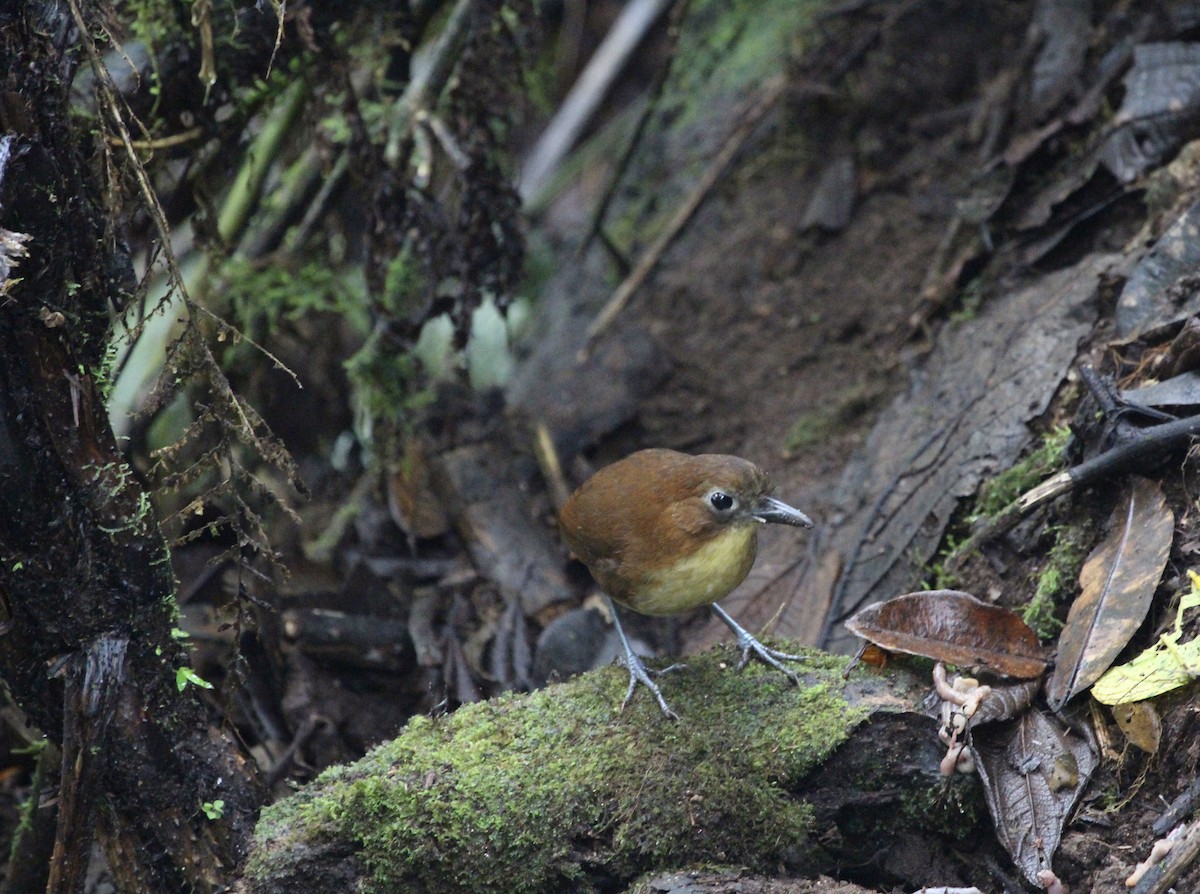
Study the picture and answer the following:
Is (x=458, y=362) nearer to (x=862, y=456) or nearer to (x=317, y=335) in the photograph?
(x=317, y=335)

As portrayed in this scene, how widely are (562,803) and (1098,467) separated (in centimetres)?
172

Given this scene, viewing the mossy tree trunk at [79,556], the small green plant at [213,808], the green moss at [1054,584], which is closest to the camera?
the mossy tree trunk at [79,556]

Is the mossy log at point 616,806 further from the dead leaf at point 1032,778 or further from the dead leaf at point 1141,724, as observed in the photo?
the dead leaf at point 1141,724

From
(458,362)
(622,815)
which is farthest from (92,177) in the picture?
(458,362)

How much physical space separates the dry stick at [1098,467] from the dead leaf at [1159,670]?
0.41 metres

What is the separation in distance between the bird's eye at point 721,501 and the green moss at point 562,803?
0.58 metres

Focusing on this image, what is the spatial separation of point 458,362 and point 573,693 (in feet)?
8.27

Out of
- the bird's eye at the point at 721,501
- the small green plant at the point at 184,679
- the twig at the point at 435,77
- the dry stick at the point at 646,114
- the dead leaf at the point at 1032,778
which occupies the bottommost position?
the dead leaf at the point at 1032,778

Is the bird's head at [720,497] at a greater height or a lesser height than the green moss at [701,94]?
lesser

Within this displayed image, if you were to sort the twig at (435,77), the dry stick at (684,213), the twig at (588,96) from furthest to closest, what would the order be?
the twig at (588,96) < the dry stick at (684,213) < the twig at (435,77)

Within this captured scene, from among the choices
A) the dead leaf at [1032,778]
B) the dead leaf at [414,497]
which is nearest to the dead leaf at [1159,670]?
the dead leaf at [1032,778]

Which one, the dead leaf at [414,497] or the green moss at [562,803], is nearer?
the green moss at [562,803]

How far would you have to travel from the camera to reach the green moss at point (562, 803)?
2736 millimetres

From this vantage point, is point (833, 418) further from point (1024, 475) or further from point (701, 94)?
point (701, 94)
